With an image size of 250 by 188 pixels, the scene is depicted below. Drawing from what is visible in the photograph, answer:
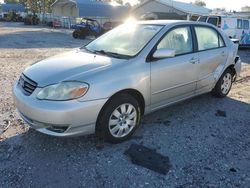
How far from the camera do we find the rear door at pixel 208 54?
5.37 meters

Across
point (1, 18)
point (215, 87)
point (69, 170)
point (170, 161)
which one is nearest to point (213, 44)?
point (215, 87)

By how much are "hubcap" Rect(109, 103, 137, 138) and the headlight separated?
1.95ft

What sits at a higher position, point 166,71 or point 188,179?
point 166,71

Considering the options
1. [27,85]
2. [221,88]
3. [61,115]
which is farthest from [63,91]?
[221,88]

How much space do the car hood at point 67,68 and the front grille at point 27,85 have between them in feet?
0.15

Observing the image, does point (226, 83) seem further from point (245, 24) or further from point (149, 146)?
point (245, 24)

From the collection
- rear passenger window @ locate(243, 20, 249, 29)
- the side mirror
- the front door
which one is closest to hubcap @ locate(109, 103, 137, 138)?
the front door

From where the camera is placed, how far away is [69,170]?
11.7ft

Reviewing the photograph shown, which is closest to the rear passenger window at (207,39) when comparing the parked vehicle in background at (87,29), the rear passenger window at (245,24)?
the rear passenger window at (245,24)

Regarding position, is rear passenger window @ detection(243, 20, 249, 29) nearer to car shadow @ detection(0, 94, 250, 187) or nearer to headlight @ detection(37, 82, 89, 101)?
car shadow @ detection(0, 94, 250, 187)

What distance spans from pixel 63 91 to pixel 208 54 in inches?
119

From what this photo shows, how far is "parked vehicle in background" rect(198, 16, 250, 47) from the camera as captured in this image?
16.4m

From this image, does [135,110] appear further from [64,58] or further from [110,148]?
[64,58]

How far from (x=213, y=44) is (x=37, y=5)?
65979 millimetres
